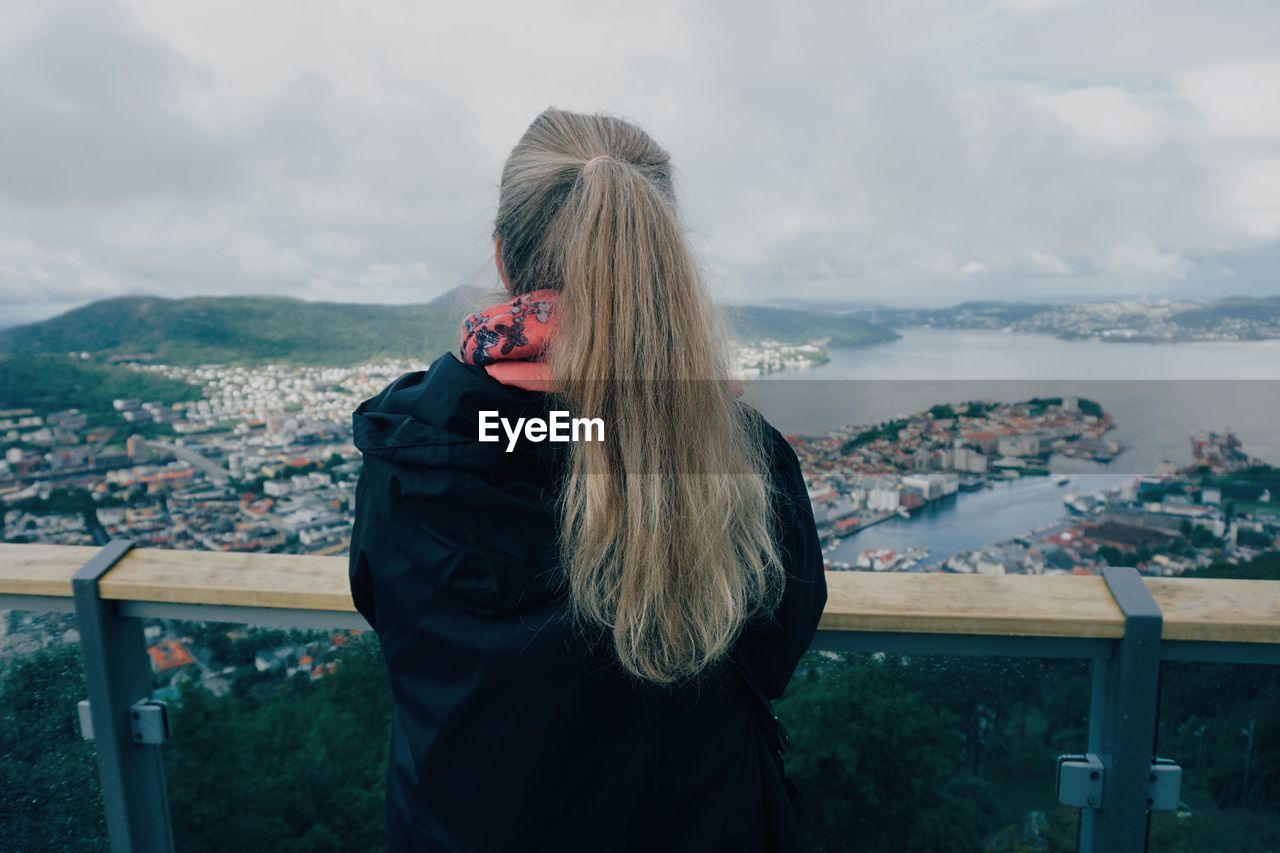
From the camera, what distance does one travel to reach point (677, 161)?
128 centimetres

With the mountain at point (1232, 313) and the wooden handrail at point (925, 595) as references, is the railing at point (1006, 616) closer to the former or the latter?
the wooden handrail at point (925, 595)

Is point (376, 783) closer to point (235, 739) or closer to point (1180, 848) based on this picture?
point (235, 739)

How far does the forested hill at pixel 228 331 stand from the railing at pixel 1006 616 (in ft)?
10.9

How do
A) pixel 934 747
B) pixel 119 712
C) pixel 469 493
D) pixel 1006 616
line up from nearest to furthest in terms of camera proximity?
1. pixel 469 493
2. pixel 1006 616
3. pixel 934 747
4. pixel 119 712

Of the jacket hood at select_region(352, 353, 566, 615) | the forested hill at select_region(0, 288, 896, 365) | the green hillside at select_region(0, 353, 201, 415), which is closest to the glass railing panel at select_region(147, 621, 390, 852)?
the jacket hood at select_region(352, 353, 566, 615)

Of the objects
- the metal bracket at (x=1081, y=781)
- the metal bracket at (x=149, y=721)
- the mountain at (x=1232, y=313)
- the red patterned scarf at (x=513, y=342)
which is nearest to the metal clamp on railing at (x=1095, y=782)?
the metal bracket at (x=1081, y=781)

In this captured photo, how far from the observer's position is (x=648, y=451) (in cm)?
100

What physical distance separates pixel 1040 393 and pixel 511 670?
317 cm

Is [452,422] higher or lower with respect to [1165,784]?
higher

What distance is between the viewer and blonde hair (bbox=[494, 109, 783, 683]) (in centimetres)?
97

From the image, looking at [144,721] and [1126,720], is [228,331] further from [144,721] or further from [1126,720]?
[1126,720]

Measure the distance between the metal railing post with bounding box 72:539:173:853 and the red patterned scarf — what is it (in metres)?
1.30

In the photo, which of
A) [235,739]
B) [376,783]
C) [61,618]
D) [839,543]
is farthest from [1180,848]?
[61,618]

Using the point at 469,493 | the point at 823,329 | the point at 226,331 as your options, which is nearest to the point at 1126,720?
the point at 469,493
